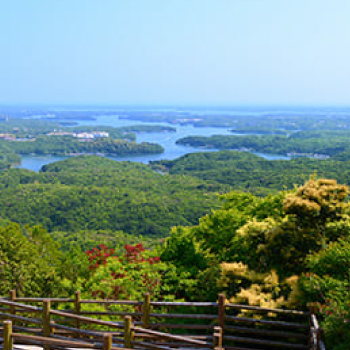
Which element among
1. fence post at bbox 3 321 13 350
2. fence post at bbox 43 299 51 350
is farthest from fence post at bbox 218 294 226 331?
fence post at bbox 3 321 13 350

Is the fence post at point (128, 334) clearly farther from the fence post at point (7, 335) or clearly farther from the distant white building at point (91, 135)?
the distant white building at point (91, 135)

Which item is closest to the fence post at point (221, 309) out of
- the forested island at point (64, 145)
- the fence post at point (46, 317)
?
the fence post at point (46, 317)

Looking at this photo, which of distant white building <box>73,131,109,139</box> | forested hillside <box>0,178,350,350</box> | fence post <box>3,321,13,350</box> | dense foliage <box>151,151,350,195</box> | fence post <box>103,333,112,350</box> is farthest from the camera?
distant white building <box>73,131,109,139</box>

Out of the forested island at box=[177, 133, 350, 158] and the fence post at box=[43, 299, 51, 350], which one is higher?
the fence post at box=[43, 299, 51, 350]

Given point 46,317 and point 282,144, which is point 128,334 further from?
point 282,144

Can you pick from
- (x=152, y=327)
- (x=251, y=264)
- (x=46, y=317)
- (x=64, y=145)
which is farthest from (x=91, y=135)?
(x=46, y=317)

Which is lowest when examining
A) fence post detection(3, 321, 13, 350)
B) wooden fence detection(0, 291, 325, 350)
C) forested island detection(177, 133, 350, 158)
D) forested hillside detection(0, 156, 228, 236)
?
forested hillside detection(0, 156, 228, 236)

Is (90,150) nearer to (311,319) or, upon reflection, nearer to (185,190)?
(185,190)

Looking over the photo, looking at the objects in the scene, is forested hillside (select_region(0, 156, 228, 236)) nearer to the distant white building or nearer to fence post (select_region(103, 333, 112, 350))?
fence post (select_region(103, 333, 112, 350))

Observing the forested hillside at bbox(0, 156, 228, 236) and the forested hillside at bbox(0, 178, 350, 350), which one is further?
the forested hillside at bbox(0, 156, 228, 236)
